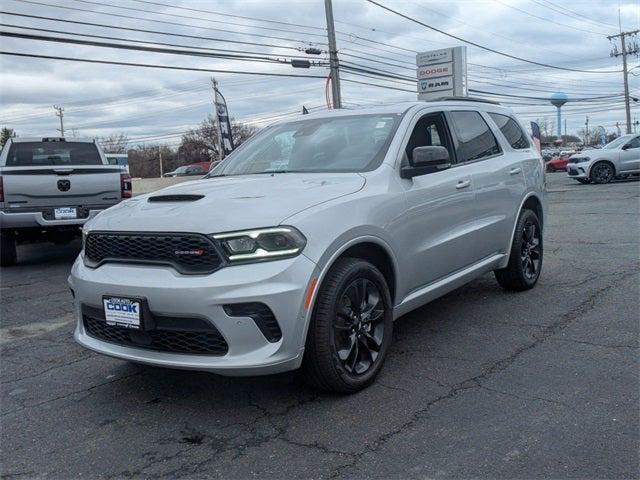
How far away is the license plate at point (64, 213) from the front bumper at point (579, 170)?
1845cm

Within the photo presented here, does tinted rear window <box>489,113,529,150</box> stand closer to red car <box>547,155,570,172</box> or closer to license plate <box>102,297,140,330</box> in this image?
license plate <box>102,297,140,330</box>

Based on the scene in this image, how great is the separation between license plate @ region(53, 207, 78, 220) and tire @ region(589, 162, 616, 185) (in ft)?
61.0

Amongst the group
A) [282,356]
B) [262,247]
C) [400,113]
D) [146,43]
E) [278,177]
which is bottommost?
[282,356]

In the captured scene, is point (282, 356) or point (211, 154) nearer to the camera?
point (282, 356)

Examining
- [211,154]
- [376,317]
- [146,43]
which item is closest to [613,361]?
[376,317]

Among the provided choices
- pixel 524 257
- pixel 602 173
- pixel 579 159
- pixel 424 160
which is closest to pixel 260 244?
pixel 424 160

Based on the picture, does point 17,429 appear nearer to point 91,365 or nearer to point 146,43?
point 91,365

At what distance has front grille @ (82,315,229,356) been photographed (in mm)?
3277

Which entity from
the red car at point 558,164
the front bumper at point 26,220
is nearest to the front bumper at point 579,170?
the front bumper at point 26,220

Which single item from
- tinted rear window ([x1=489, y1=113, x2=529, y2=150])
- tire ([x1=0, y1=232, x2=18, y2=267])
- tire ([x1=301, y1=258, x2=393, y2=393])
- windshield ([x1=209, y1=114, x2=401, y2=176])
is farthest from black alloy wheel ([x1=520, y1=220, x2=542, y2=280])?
tire ([x1=0, y1=232, x2=18, y2=267])

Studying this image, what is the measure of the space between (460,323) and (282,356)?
2.39m

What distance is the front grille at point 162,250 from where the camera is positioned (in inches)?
129

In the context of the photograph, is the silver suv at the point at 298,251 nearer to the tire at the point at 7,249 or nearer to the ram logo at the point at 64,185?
the ram logo at the point at 64,185

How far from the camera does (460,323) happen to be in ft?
17.0
